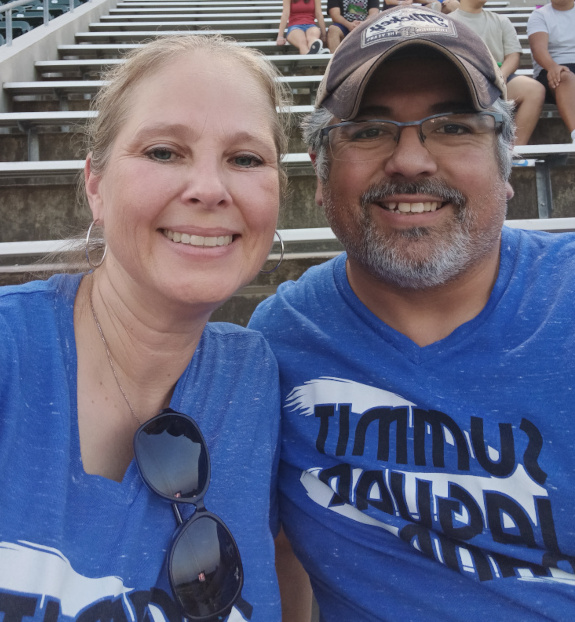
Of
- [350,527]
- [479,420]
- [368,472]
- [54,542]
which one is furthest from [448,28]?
[54,542]

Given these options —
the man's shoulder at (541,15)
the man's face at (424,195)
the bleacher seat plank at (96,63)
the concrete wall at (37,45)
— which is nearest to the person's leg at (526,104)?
the man's shoulder at (541,15)

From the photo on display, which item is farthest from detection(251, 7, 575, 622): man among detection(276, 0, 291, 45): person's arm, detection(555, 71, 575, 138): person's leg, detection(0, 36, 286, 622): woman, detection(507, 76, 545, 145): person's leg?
detection(276, 0, 291, 45): person's arm

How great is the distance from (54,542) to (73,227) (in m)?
1.66

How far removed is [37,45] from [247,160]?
4.12 metres

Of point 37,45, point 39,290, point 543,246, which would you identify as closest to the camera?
point 39,290

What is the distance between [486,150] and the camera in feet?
3.62

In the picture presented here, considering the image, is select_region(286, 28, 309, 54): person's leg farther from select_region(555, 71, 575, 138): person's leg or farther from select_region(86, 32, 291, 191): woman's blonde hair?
select_region(86, 32, 291, 191): woman's blonde hair

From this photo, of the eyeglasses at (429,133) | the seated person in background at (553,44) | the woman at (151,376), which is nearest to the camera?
the woman at (151,376)

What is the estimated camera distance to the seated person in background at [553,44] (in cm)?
312

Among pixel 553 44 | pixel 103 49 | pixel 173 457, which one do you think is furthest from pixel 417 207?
pixel 103 49

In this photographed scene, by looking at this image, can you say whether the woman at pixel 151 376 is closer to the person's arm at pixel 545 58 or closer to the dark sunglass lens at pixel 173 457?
the dark sunglass lens at pixel 173 457

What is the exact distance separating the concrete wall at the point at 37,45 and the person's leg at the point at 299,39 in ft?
6.31

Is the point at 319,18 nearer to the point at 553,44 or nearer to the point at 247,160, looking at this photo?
the point at 553,44

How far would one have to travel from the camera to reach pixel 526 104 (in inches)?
115
